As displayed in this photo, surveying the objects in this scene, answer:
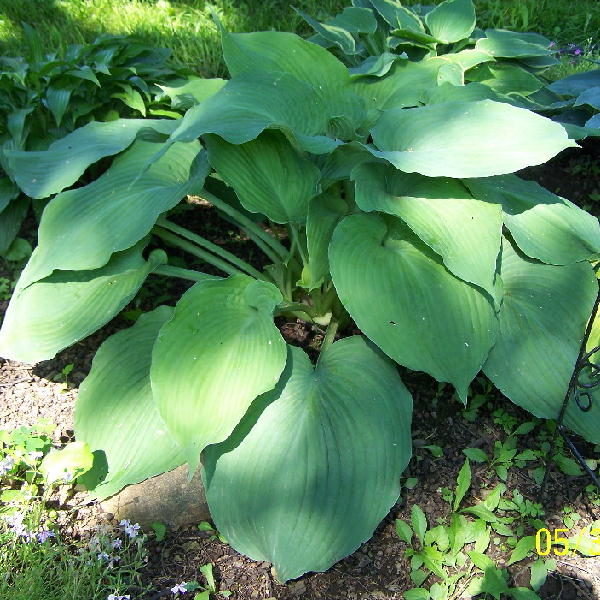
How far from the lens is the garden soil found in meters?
1.91

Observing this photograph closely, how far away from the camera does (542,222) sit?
234cm

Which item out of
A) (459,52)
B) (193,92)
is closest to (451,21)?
(459,52)

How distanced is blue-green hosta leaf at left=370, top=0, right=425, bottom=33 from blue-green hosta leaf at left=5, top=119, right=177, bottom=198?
146 cm

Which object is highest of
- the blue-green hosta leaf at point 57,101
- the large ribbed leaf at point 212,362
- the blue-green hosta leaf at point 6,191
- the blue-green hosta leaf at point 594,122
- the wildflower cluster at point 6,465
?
the blue-green hosta leaf at point 57,101

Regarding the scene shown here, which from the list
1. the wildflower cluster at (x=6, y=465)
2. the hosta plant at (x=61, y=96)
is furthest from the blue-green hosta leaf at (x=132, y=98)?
the wildflower cluster at (x=6, y=465)

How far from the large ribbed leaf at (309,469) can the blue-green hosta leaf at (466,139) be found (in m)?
0.68

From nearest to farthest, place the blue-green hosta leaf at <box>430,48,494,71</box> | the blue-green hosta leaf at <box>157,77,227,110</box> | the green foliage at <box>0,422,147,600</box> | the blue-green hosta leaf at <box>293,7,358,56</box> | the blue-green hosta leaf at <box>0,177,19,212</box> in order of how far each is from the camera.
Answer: the green foliage at <box>0,422,147,600</box> < the blue-green hosta leaf at <box>157,77,227,110</box> < the blue-green hosta leaf at <box>0,177,19,212</box> < the blue-green hosta leaf at <box>430,48,494,71</box> < the blue-green hosta leaf at <box>293,7,358,56</box>

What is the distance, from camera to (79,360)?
8.46 ft

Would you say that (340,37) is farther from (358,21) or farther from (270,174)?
(270,174)

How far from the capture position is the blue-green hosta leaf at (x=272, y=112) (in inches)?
77.2

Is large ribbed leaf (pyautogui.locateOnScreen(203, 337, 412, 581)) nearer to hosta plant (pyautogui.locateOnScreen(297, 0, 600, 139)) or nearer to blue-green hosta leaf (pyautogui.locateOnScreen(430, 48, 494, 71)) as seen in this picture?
hosta plant (pyautogui.locateOnScreen(297, 0, 600, 139))

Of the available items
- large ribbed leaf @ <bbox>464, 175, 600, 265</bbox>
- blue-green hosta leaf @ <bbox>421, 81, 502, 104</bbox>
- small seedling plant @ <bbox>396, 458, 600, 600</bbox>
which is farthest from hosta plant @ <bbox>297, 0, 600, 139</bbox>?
small seedling plant @ <bbox>396, 458, 600, 600</bbox>

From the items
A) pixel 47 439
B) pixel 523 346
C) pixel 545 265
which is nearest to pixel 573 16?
pixel 545 265

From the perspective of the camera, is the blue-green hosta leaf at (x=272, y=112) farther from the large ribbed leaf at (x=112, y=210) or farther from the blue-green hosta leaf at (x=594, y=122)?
the blue-green hosta leaf at (x=594, y=122)
